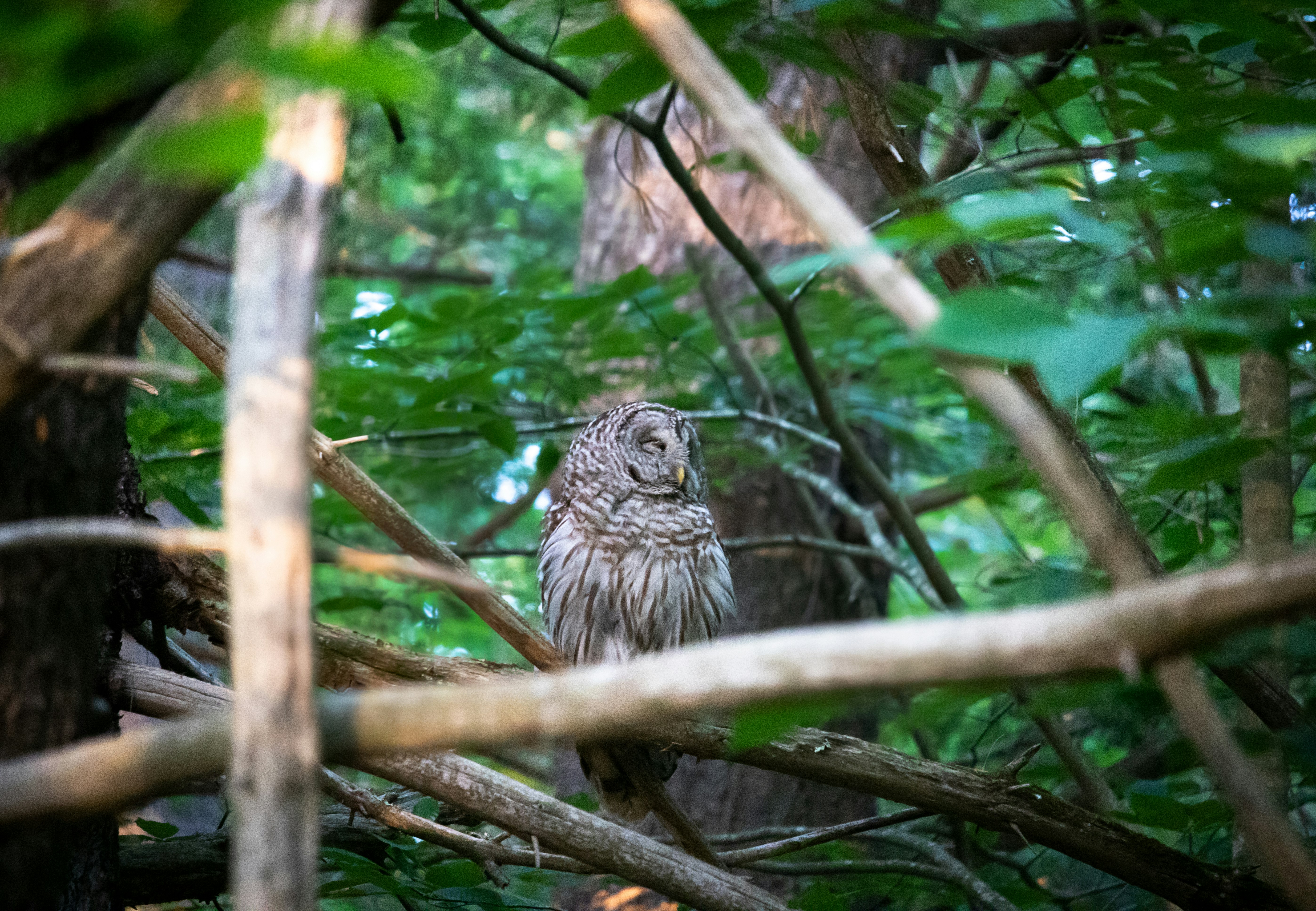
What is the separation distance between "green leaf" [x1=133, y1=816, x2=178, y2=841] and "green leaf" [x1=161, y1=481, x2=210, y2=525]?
78cm

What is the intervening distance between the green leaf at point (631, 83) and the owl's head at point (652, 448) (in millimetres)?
2387

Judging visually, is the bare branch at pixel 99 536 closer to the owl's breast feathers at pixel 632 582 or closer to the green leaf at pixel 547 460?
the owl's breast feathers at pixel 632 582

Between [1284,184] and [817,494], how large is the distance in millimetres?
3851

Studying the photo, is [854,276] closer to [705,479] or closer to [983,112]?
[705,479]

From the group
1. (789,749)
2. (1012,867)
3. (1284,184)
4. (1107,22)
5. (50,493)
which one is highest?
(1107,22)

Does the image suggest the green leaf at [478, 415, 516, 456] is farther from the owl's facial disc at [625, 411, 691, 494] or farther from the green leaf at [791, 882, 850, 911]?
the green leaf at [791, 882, 850, 911]

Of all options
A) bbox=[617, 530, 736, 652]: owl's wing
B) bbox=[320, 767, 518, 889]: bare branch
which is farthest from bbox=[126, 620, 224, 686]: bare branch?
bbox=[617, 530, 736, 652]: owl's wing

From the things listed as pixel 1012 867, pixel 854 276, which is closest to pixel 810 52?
pixel 854 276

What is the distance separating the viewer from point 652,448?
4.07 m

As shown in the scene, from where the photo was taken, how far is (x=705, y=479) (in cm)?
424

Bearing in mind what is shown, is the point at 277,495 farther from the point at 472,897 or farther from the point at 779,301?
the point at 779,301

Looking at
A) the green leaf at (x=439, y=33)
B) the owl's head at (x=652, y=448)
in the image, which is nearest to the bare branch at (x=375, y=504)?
the green leaf at (x=439, y=33)

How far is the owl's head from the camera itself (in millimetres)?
3996

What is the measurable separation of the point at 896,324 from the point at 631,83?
8.70 ft
